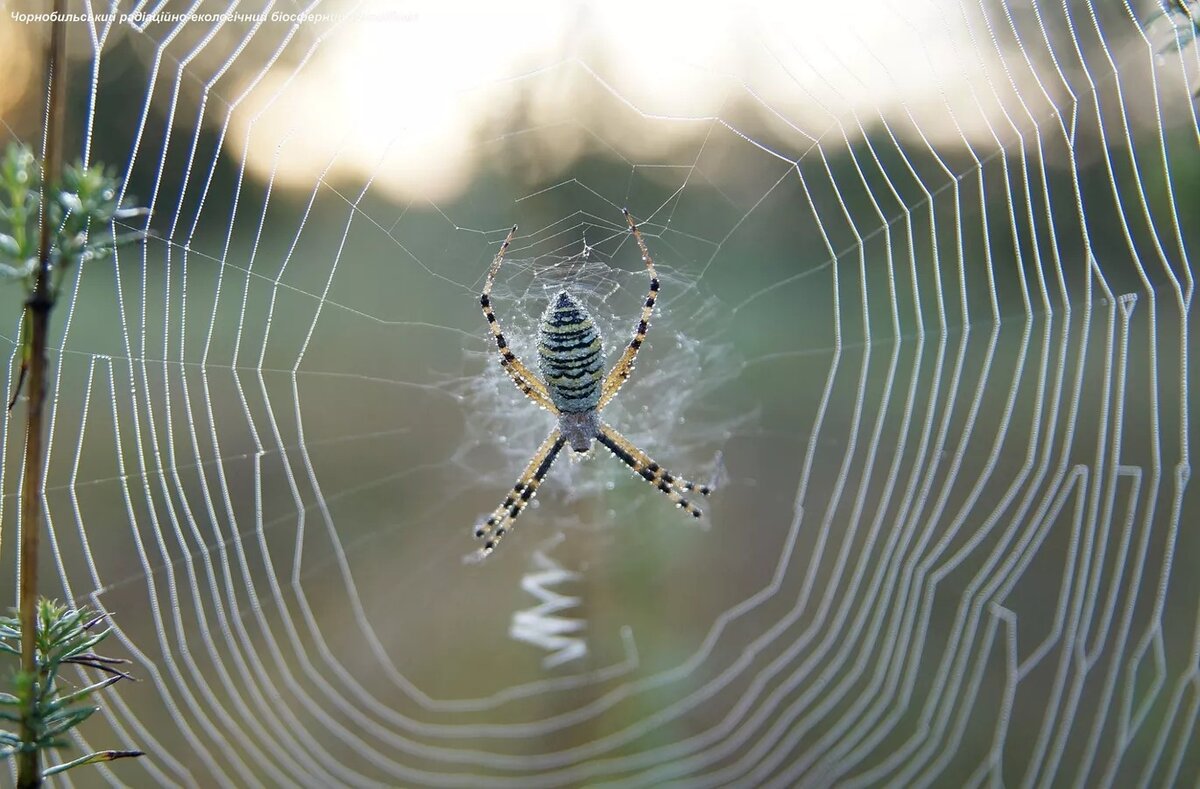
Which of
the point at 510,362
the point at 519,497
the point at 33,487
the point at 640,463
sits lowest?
the point at 33,487

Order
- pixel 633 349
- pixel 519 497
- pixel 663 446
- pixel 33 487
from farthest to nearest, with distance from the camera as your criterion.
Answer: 1. pixel 663 446
2. pixel 519 497
3. pixel 633 349
4. pixel 33 487

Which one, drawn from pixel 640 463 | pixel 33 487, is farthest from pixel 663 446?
pixel 33 487

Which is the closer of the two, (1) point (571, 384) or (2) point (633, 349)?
(1) point (571, 384)

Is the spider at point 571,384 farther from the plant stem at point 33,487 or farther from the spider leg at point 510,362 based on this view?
the plant stem at point 33,487

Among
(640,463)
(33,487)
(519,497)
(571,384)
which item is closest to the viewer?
(33,487)

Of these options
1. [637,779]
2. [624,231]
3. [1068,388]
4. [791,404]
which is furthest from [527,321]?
[1068,388]

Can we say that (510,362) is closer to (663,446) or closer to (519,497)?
(519,497)

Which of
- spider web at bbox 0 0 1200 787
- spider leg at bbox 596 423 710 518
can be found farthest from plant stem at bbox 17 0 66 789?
spider leg at bbox 596 423 710 518

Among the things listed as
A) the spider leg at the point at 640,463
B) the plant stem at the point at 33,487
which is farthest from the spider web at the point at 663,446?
the plant stem at the point at 33,487
